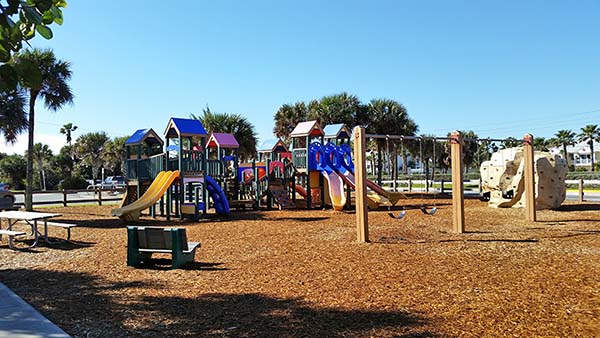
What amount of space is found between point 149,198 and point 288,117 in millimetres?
20729

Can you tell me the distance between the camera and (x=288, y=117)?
36219 millimetres

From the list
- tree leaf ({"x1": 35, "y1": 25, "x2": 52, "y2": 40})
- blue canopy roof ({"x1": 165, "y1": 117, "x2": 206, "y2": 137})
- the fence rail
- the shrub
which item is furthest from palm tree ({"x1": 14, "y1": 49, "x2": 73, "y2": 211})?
the shrub

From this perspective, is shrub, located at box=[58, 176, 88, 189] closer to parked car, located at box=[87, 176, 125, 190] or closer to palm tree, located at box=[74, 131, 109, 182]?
parked car, located at box=[87, 176, 125, 190]

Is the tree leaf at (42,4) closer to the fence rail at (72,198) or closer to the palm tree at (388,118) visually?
the fence rail at (72,198)

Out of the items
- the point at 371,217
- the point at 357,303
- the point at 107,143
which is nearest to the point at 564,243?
the point at 357,303

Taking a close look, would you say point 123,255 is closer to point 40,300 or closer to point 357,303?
point 40,300

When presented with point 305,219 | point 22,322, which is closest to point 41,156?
point 305,219

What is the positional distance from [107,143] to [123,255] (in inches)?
2241

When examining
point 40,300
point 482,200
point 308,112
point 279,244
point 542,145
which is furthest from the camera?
point 542,145

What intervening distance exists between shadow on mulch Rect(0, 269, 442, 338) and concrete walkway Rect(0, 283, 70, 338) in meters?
0.15

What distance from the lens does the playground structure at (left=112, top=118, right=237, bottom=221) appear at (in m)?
16.9

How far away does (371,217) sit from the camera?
16312 mm

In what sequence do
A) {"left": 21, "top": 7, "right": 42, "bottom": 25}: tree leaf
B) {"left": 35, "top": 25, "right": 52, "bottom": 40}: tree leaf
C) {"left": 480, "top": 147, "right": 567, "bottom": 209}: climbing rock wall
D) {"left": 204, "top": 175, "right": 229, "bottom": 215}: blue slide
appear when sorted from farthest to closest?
1. {"left": 204, "top": 175, "right": 229, "bottom": 215}: blue slide
2. {"left": 480, "top": 147, "right": 567, "bottom": 209}: climbing rock wall
3. {"left": 35, "top": 25, "right": 52, "bottom": 40}: tree leaf
4. {"left": 21, "top": 7, "right": 42, "bottom": 25}: tree leaf

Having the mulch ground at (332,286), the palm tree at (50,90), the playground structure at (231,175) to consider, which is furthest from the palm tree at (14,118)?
the mulch ground at (332,286)
